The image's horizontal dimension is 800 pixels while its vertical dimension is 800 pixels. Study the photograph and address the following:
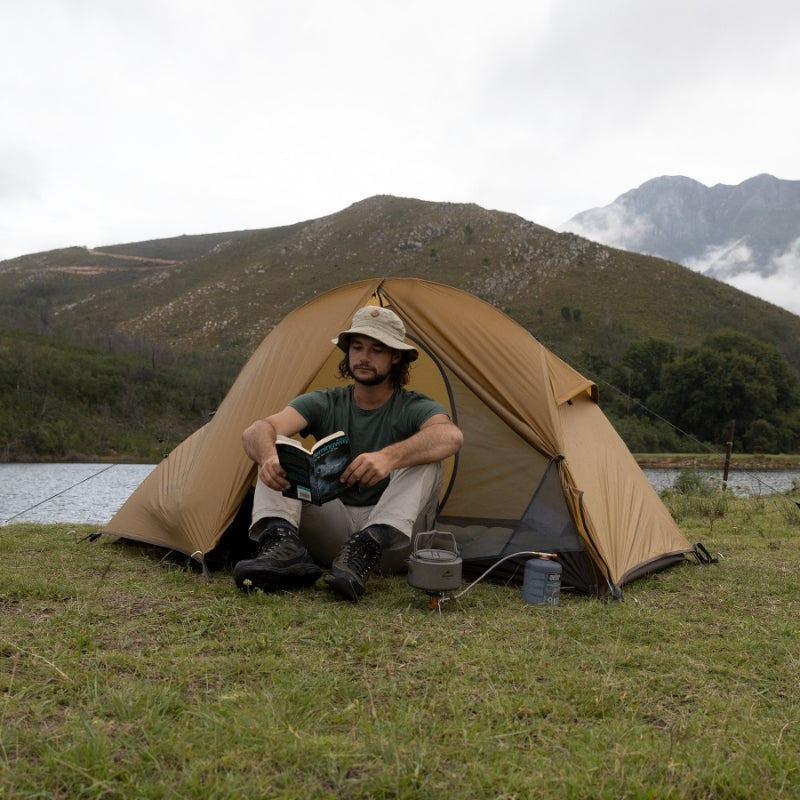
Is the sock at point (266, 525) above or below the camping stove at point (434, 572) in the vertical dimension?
above

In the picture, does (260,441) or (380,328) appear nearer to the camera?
(260,441)

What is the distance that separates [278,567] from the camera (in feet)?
12.2

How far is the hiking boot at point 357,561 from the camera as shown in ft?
11.9

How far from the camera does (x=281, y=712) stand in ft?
7.34

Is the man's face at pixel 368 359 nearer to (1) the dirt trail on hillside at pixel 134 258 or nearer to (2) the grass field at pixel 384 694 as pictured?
(2) the grass field at pixel 384 694

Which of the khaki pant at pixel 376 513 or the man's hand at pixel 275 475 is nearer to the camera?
the man's hand at pixel 275 475

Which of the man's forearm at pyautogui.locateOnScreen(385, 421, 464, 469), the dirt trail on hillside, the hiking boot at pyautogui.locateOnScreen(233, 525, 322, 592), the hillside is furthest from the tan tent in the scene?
the dirt trail on hillside

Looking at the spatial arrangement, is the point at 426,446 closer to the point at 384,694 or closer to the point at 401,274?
the point at 384,694

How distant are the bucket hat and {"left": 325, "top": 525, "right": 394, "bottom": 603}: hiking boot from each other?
105cm

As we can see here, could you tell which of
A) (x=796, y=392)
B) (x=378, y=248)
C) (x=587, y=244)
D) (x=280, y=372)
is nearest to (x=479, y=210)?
(x=378, y=248)

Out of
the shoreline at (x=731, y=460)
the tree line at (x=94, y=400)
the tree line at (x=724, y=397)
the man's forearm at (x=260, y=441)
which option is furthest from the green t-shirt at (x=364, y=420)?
the tree line at (x=94, y=400)

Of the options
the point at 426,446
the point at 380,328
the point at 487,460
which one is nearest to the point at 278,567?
the point at 426,446

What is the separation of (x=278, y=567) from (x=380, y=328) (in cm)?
146

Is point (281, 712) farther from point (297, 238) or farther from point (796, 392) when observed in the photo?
point (297, 238)
